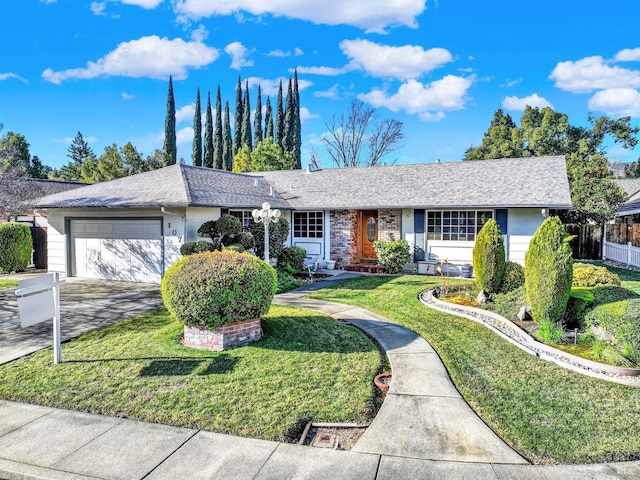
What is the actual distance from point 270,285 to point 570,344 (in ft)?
16.5

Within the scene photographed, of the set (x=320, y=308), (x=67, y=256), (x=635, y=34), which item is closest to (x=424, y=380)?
(x=320, y=308)

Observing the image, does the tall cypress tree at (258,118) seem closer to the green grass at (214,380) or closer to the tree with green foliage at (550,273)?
the green grass at (214,380)

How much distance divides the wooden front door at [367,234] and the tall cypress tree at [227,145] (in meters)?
32.2

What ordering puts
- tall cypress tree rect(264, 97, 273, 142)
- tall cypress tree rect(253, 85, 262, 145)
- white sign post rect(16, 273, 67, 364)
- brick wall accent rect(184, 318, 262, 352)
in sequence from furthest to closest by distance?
tall cypress tree rect(253, 85, 262, 145), tall cypress tree rect(264, 97, 273, 142), brick wall accent rect(184, 318, 262, 352), white sign post rect(16, 273, 67, 364)

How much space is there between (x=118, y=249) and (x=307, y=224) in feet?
24.0

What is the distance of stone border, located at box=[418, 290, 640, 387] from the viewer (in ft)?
17.9

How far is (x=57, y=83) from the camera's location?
20.9 metres

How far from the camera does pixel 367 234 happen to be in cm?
1678

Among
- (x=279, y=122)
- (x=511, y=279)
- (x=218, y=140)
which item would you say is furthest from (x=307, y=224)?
(x=218, y=140)

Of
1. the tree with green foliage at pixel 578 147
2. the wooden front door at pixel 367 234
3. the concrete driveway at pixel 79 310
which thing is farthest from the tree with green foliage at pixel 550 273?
the tree with green foliage at pixel 578 147

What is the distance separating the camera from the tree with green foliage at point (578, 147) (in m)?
18.6

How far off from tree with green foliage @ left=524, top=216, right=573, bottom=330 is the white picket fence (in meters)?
12.0

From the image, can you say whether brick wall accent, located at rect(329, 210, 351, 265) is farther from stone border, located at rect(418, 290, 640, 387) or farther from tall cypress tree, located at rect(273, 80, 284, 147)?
tall cypress tree, located at rect(273, 80, 284, 147)

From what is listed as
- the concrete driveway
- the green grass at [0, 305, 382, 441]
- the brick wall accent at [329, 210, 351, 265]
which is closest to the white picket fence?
the brick wall accent at [329, 210, 351, 265]
